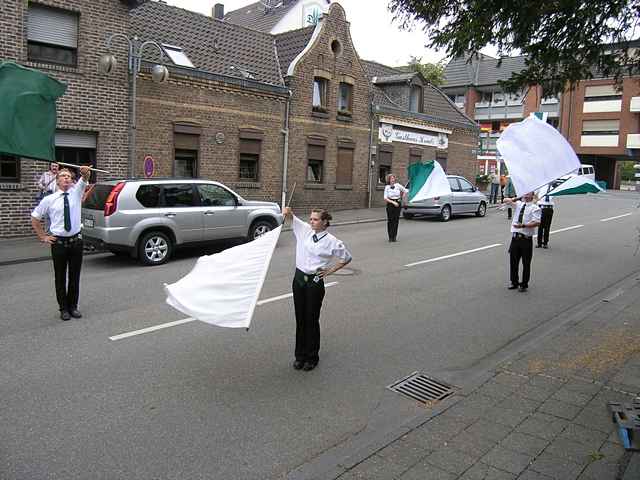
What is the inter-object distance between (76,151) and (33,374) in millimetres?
11315

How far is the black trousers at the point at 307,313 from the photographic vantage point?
5.49 meters

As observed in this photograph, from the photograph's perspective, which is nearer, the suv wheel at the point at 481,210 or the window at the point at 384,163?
the suv wheel at the point at 481,210

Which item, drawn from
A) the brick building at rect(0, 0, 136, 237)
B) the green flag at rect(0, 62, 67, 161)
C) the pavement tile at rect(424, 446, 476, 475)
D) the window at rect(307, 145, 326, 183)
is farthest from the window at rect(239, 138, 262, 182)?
the pavement tile at rect(424, 446, 476, 475)

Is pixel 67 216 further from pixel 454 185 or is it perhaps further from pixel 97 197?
pixel 454 185

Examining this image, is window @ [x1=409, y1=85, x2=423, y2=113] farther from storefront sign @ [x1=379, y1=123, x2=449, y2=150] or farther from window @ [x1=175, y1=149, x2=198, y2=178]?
window @ [x1=175, y1=149, x2=198, y2=178]

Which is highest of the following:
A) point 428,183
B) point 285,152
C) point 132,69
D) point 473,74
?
point 473,74

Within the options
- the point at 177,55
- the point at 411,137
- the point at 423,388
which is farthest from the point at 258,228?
the point at 411,137

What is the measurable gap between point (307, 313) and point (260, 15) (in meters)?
32.8

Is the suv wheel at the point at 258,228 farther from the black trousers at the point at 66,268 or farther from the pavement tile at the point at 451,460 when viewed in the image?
the pavement tile at the point at 451,460

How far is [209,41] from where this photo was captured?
19891 mm

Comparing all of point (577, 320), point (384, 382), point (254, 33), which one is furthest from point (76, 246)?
point (254, 33)

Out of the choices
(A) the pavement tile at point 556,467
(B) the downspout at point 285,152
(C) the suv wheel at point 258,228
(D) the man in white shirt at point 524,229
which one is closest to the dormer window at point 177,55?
(B) the downspout at point 285,152

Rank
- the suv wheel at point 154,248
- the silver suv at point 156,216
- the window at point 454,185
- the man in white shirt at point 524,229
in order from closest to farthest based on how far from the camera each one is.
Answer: the man in white shirt at point 524,229, the silver suv at point 156,216, the suv wheel at point 154,248, the window at point 454,185

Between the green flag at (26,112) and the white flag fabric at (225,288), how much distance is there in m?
2.37
